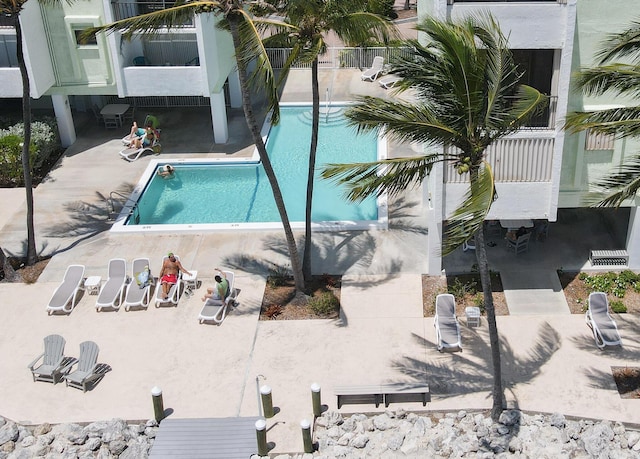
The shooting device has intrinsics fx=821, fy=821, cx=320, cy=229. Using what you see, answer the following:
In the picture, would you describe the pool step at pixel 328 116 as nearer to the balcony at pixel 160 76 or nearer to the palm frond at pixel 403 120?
the balcony at pixel 160 76

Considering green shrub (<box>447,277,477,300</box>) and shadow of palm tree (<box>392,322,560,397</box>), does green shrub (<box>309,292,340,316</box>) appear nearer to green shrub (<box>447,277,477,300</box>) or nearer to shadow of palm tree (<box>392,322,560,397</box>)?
shadow of palm tree (<box>392,322,560,397</box>)

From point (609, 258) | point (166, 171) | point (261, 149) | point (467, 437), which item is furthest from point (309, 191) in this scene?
point (166, 171)

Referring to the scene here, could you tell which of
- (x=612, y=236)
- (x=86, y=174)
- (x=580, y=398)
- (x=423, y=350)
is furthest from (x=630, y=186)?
(x=86, y=174)

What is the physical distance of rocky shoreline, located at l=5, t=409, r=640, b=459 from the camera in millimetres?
15570

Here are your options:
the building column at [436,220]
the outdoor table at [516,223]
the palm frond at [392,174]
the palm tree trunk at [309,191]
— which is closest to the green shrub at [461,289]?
the building column at [436,220]

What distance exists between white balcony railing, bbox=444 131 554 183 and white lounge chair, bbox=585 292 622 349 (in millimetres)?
2961

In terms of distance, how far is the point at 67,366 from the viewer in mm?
18094

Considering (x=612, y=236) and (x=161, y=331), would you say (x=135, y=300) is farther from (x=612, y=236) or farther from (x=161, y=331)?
(x=612, y=236)

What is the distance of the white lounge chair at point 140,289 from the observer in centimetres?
2022

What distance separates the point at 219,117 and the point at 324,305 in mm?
11338

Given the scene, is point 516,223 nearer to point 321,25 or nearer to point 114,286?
point 321,25

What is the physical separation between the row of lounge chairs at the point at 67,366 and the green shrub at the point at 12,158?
9652 millimetres

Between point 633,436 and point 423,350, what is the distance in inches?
184

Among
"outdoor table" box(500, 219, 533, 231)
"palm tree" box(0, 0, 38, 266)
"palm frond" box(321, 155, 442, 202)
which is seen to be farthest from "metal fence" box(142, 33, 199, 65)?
"palm frond" box(321, 155, 442, 202)
